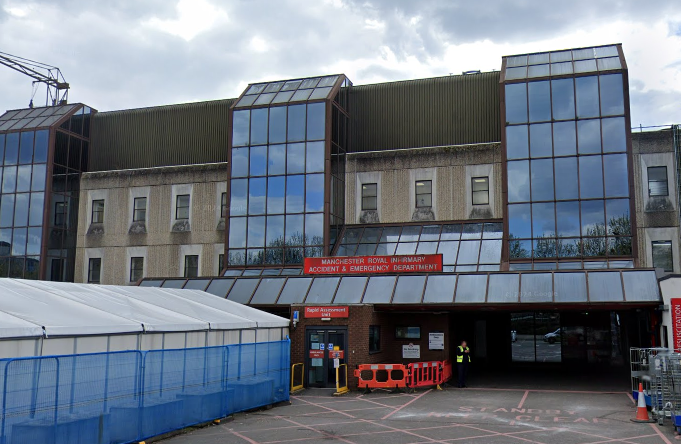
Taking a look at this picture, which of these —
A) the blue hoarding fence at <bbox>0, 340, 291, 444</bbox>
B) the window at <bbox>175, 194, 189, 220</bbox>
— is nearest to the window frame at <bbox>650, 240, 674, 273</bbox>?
the blue hoarding fence at <bbox>0, 340, 291, 444</bbox>

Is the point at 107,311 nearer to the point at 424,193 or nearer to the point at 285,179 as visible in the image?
the point at 285,179

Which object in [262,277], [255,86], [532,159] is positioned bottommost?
[262,277]

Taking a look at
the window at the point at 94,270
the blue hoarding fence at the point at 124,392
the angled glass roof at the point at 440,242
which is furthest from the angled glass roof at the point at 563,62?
the window at the point at 94,270

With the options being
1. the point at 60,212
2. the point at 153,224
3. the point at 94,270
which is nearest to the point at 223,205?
the point at 153,224

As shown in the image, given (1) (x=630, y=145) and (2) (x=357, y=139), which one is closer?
(1) (x=630, y=145)

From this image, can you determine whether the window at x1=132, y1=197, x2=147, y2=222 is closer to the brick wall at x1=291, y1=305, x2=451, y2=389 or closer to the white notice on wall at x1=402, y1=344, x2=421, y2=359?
the brick wall at x1=291, y1=305, x2=451, y2=389

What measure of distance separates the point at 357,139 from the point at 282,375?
57.5 feet

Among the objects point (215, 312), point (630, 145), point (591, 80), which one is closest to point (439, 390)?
point (215, 312)

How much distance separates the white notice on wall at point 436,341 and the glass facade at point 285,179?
752 centimetres

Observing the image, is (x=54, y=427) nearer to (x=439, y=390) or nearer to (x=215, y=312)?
(x=215, y=312)

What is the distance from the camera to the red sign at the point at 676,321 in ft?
66.5

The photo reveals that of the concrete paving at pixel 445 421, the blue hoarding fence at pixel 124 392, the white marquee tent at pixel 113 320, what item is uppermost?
the white marquee tent at pixel 113 320

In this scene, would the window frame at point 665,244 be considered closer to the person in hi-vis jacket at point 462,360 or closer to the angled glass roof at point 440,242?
the angled glass roof at point 440,242

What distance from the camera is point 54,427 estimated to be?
12000 millimetres
